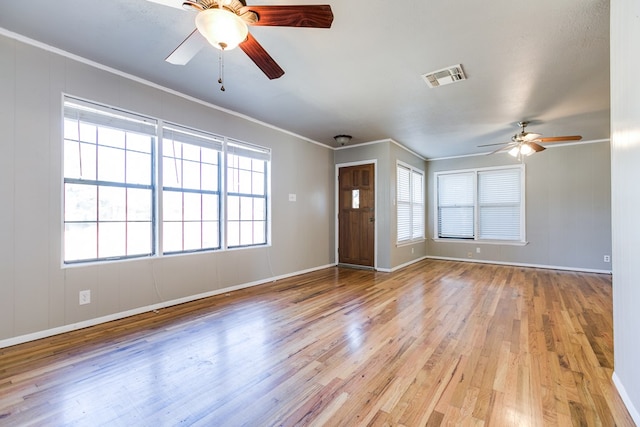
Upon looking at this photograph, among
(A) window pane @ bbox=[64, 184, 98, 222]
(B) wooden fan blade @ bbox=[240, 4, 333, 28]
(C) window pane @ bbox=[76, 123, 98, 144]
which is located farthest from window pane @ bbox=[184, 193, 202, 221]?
(B) wooden fan blade @ bbox=[240, 4, 333, 28]

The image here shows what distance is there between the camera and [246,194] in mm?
4508

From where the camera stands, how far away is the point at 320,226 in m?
5.95

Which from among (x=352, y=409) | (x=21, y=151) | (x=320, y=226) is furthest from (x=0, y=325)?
(x=320, y=226)

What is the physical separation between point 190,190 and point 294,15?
2.77 metres

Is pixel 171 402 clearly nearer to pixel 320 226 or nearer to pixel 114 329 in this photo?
pixel 114 329

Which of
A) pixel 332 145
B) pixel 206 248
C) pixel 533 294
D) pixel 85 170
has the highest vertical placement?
pixel 332 145

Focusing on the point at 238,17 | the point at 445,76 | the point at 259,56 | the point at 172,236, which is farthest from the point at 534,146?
the point at 172,236

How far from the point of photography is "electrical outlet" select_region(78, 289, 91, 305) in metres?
2.82

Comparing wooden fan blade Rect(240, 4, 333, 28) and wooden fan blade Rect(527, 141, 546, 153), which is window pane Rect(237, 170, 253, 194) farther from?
wooden fan blade Rect(527, 141, 546, 153)

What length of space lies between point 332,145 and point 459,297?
378cm

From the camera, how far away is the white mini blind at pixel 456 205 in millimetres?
6906

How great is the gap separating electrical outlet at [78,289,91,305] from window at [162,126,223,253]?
0.82m

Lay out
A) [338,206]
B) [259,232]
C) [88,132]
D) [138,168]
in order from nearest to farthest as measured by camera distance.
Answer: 1. [88,132]
2. [138,168]
3. [259,232]
4. [338,206]

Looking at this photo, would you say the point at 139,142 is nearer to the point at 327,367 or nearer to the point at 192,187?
the point at 192,187
